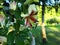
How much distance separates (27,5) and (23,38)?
133 millimetres

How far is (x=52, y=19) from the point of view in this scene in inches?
570

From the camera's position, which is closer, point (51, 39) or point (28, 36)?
point (28, 36)

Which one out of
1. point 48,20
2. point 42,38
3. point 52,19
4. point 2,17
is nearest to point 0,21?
point 2,17

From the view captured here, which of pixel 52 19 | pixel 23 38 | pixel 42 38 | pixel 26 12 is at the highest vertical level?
pixel 26 12

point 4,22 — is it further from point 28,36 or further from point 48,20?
point 48,20

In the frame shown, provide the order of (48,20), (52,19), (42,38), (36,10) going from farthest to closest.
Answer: (52,19) < (48,20) < (42,38) < (36,10)

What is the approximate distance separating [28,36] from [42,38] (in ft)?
20.8

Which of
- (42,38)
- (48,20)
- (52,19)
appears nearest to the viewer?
(42,38)

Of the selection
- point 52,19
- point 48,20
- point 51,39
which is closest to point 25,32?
point 51,39

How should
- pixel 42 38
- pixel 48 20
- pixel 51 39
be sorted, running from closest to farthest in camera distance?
1. pixel 42 38
2. pixel 51 39
3. pixel 48 20

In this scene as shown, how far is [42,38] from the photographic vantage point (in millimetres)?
7219

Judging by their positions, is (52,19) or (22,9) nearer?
(22,9)

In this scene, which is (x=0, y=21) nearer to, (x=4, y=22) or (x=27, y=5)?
(x=4, y=22)

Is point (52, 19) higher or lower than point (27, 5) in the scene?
lower
